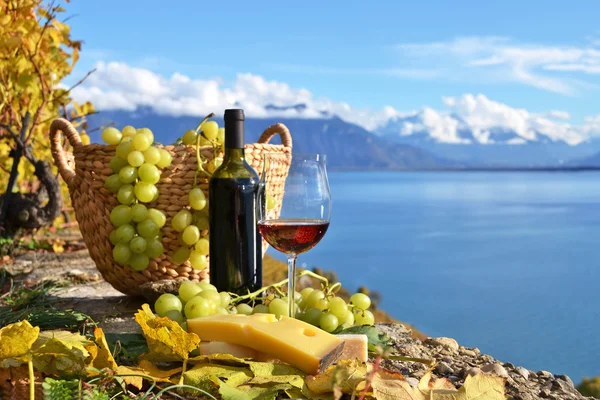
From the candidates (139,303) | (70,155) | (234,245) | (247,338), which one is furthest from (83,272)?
(247,338)

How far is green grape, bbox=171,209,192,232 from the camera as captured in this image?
8.35ft

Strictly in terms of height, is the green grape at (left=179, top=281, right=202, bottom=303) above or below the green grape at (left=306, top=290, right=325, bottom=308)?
above

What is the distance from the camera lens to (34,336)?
1375mm

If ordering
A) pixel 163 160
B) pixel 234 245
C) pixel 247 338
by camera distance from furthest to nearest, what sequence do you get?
pixel 163 160
pixel 234 245
pixel 247 338

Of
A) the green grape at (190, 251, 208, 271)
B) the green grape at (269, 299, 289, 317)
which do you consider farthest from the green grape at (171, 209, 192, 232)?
the green grape at (269, 299, 289, 317)

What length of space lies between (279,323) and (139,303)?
1.27 m

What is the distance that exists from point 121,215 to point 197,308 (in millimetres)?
840

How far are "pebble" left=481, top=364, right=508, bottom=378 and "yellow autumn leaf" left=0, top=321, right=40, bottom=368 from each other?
1.18 metres

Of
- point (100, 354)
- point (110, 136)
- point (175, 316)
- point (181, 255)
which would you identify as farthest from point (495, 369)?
point (110, 136)

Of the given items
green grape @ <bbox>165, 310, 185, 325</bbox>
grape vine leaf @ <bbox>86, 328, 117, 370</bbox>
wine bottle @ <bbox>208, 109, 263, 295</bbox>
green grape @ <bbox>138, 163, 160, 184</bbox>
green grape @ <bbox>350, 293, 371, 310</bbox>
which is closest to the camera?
grape vine leaf @ <bbox>86, 328, 117, 370</bbox>

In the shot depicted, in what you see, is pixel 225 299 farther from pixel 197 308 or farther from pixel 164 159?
pixel 164 159

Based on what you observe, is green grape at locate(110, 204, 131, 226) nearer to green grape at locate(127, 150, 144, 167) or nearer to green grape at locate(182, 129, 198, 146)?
green grape at locate(127, 150, 144, 167)

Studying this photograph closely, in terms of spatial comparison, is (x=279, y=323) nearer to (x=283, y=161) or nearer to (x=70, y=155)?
(x=283, y=161)

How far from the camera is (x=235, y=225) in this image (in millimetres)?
2318
